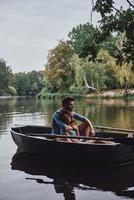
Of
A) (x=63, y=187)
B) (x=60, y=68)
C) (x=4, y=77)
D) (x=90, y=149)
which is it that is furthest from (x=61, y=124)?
(x=4, y=77)

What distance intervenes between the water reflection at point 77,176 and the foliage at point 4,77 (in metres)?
119

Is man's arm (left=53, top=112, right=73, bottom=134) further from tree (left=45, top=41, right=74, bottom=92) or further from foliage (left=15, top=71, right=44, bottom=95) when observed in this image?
foliage (left=15, top=71, right=44, bottom=95)

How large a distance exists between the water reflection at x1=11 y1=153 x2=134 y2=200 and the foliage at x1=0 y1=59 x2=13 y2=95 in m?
119

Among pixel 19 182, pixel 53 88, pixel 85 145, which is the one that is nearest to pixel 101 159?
pixel 85 145

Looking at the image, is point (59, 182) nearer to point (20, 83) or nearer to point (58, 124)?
point (58, 124)

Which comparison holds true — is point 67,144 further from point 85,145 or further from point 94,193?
point 94,193

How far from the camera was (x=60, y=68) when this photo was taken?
73.0 metres

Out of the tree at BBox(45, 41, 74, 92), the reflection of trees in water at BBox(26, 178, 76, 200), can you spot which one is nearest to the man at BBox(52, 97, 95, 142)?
the reflection of trees in water at BBox(26, 178, 76, 200)

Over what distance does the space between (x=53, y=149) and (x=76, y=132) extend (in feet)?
3.29

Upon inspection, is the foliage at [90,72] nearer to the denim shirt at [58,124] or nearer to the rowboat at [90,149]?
the denim shirt at [58,124]

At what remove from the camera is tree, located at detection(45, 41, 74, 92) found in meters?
72.2

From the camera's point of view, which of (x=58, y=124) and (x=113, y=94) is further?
(x=113, y=94)

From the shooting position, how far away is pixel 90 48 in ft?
27.9

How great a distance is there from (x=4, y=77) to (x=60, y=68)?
62.5m
